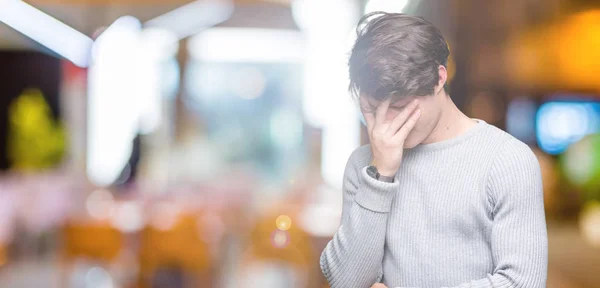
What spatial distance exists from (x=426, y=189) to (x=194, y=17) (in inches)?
184

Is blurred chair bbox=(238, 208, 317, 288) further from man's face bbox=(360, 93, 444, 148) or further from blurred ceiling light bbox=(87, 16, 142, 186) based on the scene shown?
man's face bbox=(360, 93, 444, 148)

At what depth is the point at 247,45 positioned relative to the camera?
18.2ft

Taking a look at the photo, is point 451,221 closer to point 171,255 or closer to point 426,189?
point 426,189

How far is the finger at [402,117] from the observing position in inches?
44.4

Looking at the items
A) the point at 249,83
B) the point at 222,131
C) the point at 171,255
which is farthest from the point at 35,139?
the point at 171,255

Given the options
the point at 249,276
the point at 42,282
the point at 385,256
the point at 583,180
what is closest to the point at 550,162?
the point at 583,180

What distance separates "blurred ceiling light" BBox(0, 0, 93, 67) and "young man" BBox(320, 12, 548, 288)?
408cm

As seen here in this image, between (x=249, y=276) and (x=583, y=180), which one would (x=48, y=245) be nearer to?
(x=249, y=276)

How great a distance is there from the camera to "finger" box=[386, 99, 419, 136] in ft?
3.70

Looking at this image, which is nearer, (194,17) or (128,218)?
(128,218)

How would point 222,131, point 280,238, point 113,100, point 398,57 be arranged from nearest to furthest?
1. point 398,57
2. point 280,238
3. point 113,100
4. point 222,131

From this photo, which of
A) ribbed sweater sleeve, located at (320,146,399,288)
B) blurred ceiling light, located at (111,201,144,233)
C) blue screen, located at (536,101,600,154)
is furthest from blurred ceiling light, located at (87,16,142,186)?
ribbed sweater sleeve, located at (320,146,399,288)

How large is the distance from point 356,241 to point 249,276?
10.2 feet

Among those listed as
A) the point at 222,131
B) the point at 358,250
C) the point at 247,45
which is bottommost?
the point at 222,131
